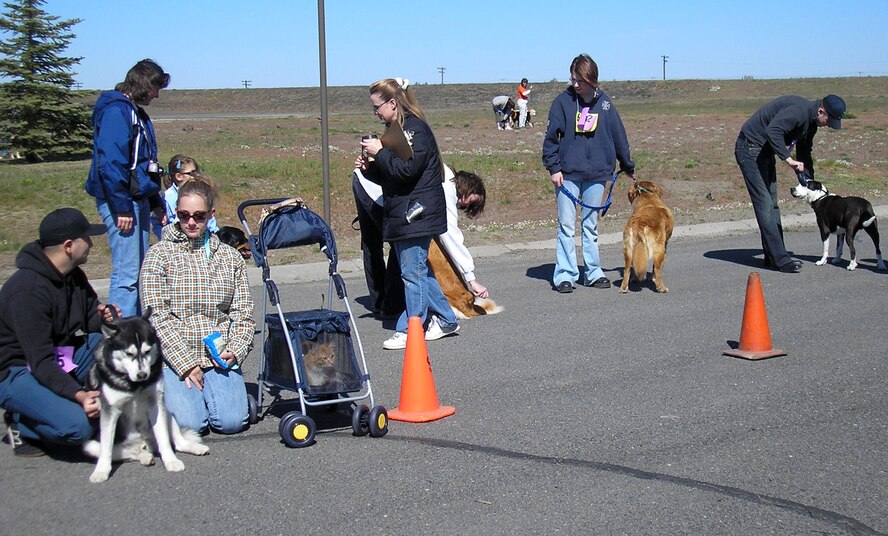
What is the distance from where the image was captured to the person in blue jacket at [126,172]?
676cm

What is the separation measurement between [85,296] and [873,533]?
446 cm

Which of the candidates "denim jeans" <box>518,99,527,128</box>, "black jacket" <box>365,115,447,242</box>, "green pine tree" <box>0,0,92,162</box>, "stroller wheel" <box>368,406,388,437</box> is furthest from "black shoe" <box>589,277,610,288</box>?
"denim jeans" <box>518,99,527,128</box>

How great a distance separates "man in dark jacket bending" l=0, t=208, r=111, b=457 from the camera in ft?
16.3

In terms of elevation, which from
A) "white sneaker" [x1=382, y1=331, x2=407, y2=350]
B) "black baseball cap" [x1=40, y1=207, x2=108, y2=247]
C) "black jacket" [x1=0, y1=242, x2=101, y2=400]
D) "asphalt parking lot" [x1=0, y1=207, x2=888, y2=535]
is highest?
"black baseball cap" [x1=40, y1=207, x2=108, y2=247]

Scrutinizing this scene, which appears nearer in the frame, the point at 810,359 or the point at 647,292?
the point at 810,359

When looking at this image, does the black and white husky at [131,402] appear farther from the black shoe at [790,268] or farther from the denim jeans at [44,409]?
the black shoe at [790,268]

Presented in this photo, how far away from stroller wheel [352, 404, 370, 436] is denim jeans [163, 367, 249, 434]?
0.70 m

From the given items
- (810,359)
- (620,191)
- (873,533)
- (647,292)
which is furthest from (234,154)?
(873,533)

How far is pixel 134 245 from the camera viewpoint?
274 inches

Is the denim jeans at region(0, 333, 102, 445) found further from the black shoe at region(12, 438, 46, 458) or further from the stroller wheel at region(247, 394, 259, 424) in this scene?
the stroller wheel at region(247, 394, 259, 424)

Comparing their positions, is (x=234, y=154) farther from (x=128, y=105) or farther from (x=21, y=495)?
(x=21, y=495)

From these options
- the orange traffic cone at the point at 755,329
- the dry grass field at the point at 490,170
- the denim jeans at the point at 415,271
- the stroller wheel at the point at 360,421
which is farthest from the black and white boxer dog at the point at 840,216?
the stroller wheel at the point at 360,421

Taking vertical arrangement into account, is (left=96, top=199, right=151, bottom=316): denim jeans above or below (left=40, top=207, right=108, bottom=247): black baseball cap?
below

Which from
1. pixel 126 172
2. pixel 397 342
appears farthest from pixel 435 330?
pixel 126 172
